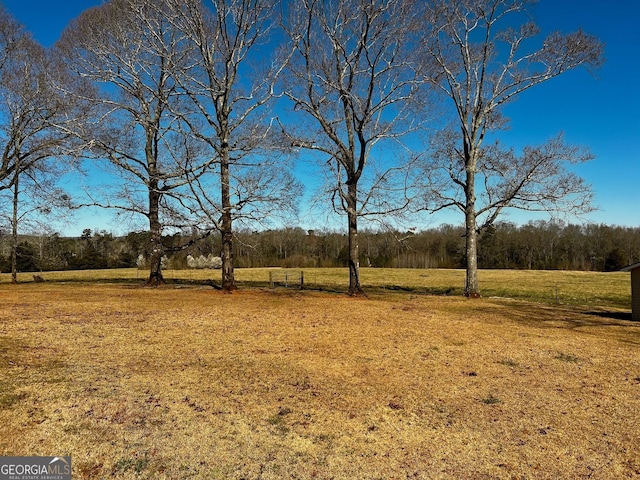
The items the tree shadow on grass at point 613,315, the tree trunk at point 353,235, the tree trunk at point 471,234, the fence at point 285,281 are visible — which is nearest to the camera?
the tree shadow on grass at point 613,315

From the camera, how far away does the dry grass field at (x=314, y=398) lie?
3947 millimetres

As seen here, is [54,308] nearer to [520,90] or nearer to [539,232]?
[520,90]

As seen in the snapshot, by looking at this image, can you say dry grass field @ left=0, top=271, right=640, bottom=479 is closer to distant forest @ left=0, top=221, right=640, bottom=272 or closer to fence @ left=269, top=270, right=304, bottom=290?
fence @ left=269, top=270, right=304, bottom=290

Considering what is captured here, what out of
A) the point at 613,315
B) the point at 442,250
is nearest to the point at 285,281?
the point at 613,315

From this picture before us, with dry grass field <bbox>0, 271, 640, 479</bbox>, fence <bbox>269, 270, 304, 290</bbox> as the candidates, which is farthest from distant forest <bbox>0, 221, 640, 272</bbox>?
dry grass field <bbox>0, 271, 640, 479</bbox>

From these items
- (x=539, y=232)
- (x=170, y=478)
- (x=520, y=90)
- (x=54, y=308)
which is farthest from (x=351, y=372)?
(x=539, y=232)

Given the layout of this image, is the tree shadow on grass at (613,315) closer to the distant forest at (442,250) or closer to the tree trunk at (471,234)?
the tree trunk at (471,234)

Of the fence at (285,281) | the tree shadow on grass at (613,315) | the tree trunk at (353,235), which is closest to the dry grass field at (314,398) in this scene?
the tree shadow on grass at (613,315)

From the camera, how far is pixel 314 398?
5.49m

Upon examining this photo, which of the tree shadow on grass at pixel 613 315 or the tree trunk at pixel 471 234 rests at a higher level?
the tree trunk at pixel 471 234

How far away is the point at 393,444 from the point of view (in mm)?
4359

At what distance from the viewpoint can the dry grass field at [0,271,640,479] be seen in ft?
13.0

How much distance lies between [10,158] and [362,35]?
16.4 metres

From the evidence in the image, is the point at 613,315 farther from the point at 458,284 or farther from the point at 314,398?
the point at 458,284
